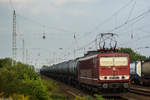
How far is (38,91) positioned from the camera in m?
16.7

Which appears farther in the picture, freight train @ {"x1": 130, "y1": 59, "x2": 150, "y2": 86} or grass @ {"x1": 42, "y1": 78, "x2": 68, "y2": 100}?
freight train @ {"x1": 130, "y1": 59, "x2": 150, "y2": 86}

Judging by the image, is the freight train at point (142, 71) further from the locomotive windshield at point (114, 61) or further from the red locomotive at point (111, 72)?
the red locomotive at point (111, 72)

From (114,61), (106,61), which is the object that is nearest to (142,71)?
(114,61)

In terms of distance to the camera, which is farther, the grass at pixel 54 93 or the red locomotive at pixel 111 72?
the red locomotive at pixel 111 72

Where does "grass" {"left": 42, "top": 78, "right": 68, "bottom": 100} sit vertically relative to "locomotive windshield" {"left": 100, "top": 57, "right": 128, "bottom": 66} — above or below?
below

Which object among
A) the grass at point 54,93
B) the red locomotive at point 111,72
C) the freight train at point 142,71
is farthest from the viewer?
the freight train at point 142,71

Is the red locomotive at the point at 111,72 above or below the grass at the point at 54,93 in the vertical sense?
above

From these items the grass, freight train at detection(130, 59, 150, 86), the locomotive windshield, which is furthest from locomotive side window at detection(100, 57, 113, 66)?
freight train at detection(130, 59, 150, 86)

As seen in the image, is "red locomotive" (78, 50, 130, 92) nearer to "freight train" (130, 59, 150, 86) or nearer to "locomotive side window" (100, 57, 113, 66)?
"locomotive side window" (100, 57, 113, 66)

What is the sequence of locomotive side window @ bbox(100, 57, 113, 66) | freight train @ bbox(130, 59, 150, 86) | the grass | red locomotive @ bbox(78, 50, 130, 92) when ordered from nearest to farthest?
the grass → red locomotive @ bbox(78, 50, 130, 92) → locomotive side window @ bbox(100, 57, 113, 66) → freight train @ bbox(130, 59, 150, 86)

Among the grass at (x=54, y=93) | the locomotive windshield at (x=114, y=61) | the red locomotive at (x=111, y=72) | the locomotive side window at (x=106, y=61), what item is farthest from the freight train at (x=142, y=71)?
the locomotive side window at (x=106, y=61)

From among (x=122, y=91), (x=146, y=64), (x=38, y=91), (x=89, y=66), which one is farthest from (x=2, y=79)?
(x=146, y=64)

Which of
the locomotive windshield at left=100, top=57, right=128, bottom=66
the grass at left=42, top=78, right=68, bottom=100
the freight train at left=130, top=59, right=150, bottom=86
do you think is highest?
the locomotive windshield at left=100, top=57, right=128, bottom=66

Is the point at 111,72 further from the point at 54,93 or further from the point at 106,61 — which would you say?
the point at 54,93
